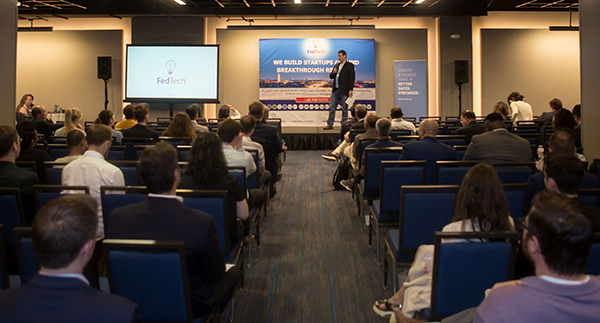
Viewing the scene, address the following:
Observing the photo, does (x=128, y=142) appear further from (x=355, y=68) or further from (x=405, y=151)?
(x=355, y=68)

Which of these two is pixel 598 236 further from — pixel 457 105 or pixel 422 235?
pixel 457 105

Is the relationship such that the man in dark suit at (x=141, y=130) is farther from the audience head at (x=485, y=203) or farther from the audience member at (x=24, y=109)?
the audience head at (x=485, y=203)

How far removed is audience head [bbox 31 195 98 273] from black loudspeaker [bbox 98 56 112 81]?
38.8 feet

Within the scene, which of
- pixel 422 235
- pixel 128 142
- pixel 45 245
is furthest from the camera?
pixel 128 142

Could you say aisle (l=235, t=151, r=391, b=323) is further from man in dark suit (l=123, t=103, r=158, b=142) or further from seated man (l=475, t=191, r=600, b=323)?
man in dark suit (l=123, t=103, r=158, b=142)

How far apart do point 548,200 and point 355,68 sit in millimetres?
10986

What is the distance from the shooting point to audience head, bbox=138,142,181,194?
196 centimetres

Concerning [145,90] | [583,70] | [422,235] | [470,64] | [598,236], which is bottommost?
[422,235]

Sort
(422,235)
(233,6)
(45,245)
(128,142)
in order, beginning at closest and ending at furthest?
(45,245) < (422,235) < (128,142) < (233,6)

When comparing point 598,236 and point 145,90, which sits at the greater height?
point 145,90

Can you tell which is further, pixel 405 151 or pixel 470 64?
pixel 470 64

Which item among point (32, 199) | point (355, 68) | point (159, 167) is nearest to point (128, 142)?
point (32, 199)

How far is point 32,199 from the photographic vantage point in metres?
2.99

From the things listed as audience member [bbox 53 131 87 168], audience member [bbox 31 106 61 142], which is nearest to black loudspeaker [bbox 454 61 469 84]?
audience member [bbox 31 106 61 142]
